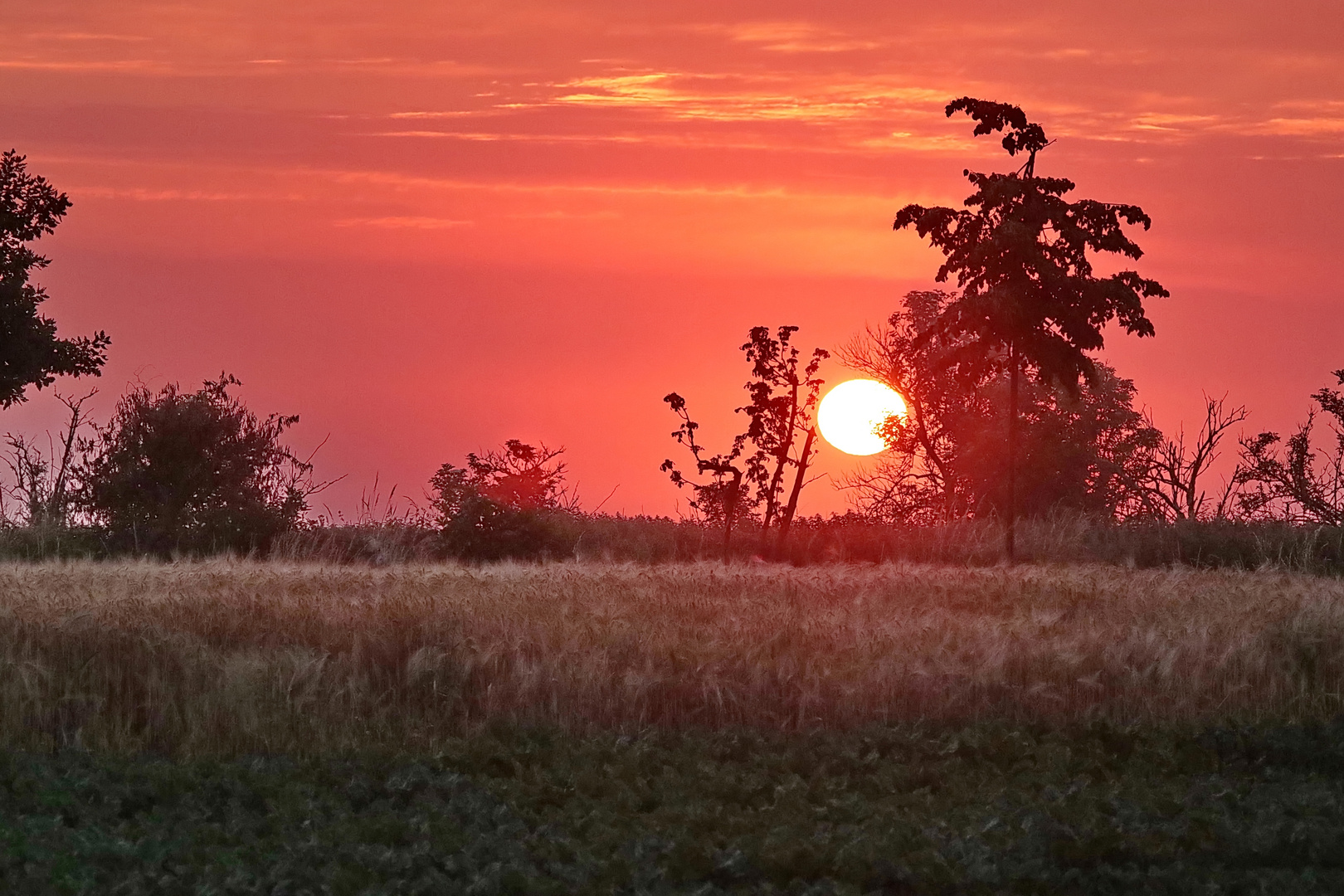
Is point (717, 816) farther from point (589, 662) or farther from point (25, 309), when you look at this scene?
point (25, 309)

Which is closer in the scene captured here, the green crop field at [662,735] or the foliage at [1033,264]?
the green crop field at [662,735]

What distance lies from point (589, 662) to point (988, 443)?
96.3 ft

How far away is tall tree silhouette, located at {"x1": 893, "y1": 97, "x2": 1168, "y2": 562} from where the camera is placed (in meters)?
27.5

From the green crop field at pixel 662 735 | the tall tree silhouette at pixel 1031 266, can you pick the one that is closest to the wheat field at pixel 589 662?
the green crop field at pixel 662 735

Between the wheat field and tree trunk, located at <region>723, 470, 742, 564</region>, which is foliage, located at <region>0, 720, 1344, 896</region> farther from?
tree trunk, located at <region>723, 470, 742, 564</region>

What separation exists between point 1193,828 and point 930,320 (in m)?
36.8

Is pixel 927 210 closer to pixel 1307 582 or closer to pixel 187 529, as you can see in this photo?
pixel 1307 582

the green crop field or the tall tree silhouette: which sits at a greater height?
the tall tree silhouette

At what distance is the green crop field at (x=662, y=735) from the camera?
8875 mm

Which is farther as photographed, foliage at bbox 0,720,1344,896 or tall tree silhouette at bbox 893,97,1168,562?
tall tree silhouette at bbox 893,97,1168,562

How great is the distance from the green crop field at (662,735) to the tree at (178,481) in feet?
39.1

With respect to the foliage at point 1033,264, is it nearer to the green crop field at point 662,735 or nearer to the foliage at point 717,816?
the green crop field at point 662,735

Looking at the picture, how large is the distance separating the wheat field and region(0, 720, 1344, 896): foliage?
94cm

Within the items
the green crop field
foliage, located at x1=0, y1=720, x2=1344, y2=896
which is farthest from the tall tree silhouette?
foliage, located at x1=0, y1=720, x2=1344, y2=896
